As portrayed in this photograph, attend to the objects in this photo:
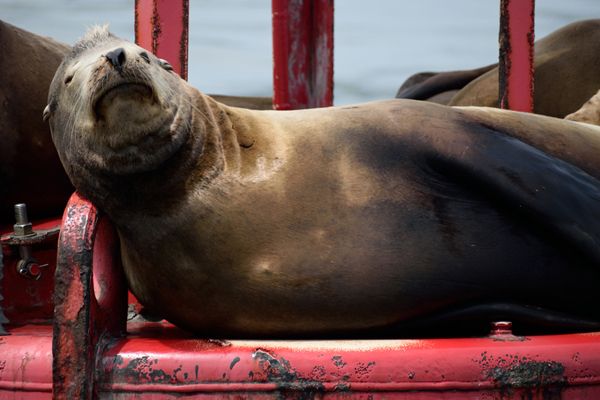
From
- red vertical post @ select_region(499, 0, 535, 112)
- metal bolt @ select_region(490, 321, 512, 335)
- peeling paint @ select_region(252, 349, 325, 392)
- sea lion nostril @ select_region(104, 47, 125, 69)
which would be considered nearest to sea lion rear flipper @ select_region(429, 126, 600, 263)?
metal bolt @ select_region(490, 321, 512, 335)

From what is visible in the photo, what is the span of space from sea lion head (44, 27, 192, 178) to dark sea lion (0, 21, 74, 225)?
36.1 inches

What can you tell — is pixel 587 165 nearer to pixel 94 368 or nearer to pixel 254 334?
pixel 254 334

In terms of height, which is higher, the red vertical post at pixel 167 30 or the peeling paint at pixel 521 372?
the red vertical post at pixel 167 30

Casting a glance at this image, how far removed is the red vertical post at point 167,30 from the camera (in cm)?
303

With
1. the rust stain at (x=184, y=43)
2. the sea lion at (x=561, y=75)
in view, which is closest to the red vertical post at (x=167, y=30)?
the rust stain at (x=184, y=43)

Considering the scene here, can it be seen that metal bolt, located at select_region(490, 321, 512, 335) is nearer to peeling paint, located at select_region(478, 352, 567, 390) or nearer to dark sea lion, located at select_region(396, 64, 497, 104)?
peeling paint, located at select_region(478, 352, 567, 390)

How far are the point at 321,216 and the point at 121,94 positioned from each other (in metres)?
0.57

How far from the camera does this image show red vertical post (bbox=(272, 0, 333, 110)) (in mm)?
3994

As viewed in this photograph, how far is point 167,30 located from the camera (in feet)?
10.00

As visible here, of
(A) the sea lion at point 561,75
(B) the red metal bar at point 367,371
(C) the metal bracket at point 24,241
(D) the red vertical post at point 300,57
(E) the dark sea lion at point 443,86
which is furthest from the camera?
(E) the dark sea lion at point 443,86

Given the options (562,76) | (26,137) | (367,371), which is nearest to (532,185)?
(367,371)

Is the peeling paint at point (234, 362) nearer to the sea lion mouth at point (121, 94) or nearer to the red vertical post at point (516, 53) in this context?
the sea lion mouth at point (121, 94)

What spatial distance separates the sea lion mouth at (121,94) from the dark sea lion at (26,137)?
3.76 ft

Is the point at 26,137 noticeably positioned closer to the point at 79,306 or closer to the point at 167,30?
the point at 167,30
